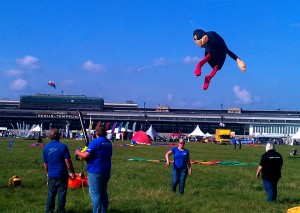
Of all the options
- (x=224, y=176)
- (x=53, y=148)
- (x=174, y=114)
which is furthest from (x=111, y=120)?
(x=53, y=148)

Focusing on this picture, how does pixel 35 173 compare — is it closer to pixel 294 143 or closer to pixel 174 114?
pixel 294 143

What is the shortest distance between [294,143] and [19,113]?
82277 mm

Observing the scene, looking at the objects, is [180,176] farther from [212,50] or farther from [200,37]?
[200,37]

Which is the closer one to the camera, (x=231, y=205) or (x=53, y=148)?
(x=53, y=148)

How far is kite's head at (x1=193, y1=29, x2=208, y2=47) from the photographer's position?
11.1 meters

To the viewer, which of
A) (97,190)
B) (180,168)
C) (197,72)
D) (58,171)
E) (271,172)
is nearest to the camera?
(97,190)

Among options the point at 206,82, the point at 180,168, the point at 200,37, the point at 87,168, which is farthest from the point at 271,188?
the point at 87,168

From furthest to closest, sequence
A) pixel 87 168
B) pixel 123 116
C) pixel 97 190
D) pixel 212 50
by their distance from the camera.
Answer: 1. pixel 123 116
2. pixel 212 50
3. pixel 87 168
4. pixel 97 190

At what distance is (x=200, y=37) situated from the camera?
442 inches

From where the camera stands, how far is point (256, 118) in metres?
135

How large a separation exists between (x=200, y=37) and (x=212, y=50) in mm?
397

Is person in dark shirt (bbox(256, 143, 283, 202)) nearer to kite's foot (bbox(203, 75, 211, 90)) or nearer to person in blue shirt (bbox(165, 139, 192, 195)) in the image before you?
person in blue shirt (bbox(165, 139, 192, 195))

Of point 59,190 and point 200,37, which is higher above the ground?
point 200,37

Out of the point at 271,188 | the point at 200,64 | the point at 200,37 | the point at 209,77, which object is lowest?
the point at 271,188
